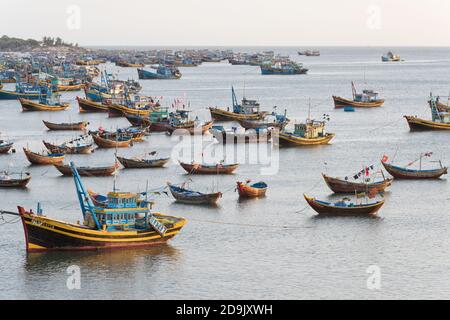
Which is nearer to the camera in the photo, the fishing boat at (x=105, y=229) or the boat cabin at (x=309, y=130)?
the fishing boat at (x=105, y=229)

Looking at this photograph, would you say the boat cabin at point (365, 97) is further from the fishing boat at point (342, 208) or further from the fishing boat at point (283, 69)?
the fishing boat at point (283, 69)

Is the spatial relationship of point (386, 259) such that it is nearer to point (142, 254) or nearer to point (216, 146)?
point (142, 254)

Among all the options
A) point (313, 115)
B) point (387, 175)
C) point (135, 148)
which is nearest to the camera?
point (387, 175)

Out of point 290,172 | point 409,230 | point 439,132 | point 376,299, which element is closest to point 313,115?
point 439,132

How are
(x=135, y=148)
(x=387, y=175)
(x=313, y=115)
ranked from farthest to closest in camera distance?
1. (x=313, y=115)
2. (x=135, y=148)
3. (x=387, y=175)

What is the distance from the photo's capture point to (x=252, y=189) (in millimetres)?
52750

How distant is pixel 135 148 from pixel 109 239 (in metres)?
33.0

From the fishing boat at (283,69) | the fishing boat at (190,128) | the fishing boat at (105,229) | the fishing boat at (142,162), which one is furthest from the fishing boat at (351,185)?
the fishing boat at (283,69)

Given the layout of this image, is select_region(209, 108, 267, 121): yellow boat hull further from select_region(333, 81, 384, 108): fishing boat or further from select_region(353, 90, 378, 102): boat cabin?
select_region(353, 90, 378, 102): boat cabin

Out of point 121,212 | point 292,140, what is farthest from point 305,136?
point 121,212

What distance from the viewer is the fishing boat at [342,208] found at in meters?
48.4

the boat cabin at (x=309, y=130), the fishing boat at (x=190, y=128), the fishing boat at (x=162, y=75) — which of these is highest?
the boat cabin at (x=309, y=130)

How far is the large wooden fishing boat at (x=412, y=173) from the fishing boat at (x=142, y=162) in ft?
48.5

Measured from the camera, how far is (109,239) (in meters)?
41.8
